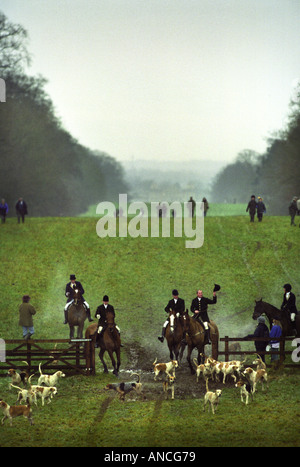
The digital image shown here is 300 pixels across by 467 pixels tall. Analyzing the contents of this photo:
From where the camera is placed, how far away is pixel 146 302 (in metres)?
32.7

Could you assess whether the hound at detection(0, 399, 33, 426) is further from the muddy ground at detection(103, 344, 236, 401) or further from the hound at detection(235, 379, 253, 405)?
the hound at detection(235, 379, 253, 405)

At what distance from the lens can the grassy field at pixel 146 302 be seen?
1491 cm

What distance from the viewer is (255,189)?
119750 millimetres

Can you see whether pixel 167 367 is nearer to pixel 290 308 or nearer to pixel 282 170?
pixel 290 308

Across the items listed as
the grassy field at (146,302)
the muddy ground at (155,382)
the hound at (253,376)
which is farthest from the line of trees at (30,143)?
the hound at (253,376)

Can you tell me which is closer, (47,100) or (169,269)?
(169,269)

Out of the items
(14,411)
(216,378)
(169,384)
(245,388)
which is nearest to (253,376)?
(245,388)

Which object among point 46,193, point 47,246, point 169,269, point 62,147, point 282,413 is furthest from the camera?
point 62,147

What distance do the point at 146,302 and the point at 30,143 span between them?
44664 mm

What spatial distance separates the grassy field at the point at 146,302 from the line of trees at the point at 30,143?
56.3ft

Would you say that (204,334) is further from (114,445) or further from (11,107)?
(11,107)

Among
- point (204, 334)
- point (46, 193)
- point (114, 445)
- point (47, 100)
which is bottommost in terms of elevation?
point (114, 445)

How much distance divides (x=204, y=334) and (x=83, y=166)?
101 m
